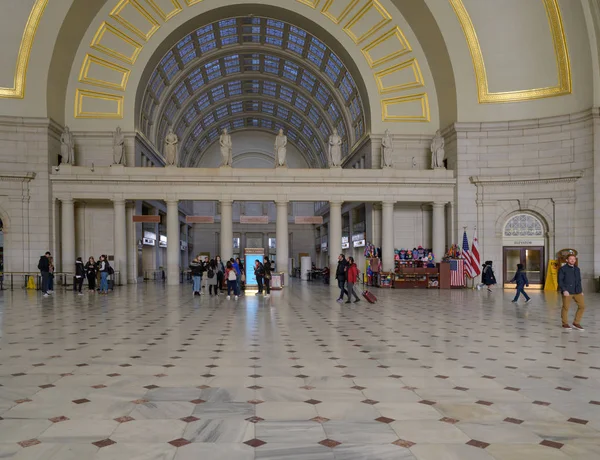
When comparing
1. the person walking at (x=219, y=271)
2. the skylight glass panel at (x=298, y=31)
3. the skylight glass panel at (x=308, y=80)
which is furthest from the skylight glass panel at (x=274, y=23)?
the person walking at (x=219, y=271)

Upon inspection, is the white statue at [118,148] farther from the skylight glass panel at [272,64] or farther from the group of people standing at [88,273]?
→ the skylight glass panel at [272,64]

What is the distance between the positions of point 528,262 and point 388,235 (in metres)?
7.63

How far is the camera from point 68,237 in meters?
28.9

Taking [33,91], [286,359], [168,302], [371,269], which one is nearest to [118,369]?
[286,359]

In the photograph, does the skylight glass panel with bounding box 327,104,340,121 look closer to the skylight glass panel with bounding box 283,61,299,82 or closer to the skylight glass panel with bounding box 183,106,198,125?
the skylight glass panel with bounding box 283,61,299,82

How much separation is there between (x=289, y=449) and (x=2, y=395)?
3.80 meters

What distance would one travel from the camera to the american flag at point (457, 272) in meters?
28.1

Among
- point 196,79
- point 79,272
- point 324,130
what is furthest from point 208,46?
point 79,272

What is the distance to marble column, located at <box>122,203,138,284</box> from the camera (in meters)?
31.8

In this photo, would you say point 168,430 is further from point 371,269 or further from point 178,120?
point 178,120

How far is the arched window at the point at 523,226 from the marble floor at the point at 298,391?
17332 millimetres

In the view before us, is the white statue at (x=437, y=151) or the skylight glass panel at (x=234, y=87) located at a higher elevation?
the skylight glass panel at (x=234, y=87)

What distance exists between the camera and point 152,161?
129ft

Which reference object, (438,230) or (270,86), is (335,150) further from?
(270,86)
